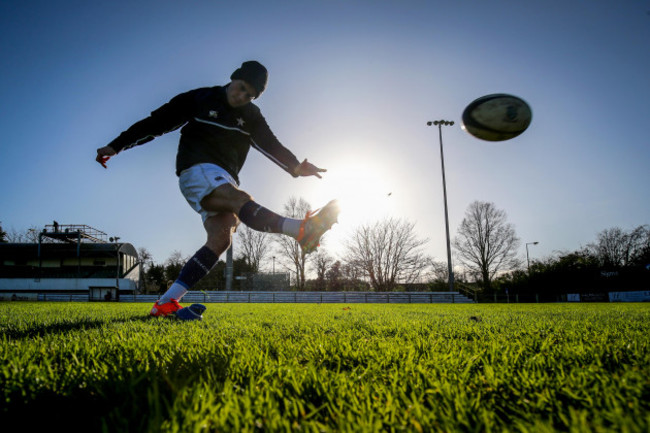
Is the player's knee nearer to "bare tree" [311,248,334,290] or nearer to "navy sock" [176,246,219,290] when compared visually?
"navy sock" [176,246,219,290]

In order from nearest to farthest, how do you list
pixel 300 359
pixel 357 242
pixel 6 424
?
1. pixel 6 424
2. pixel 300 359
3. pixel 357 242

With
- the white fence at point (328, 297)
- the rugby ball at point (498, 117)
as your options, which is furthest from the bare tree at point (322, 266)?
the rugby ball at point (498, 117)

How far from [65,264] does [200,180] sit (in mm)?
50593

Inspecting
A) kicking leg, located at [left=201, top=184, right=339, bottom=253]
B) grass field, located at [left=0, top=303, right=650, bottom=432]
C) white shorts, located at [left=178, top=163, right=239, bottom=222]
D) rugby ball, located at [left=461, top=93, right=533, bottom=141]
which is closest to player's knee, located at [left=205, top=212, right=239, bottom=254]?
white shorts, located at [left=178, top=163, right=239, bottom=222]

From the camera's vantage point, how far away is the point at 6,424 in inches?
36.6

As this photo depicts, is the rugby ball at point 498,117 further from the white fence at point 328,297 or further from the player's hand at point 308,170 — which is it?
the white fence at point 328,297

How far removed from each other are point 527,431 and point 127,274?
49.9 metres

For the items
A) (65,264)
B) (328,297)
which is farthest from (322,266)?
(65,264)

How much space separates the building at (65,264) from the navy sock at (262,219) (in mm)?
42202

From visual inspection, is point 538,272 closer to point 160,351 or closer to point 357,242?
point 357,242

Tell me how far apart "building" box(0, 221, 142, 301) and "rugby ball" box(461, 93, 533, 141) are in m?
42.4

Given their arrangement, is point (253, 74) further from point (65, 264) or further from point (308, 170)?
point (65, 264)

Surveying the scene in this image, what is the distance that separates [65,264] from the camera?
42281 mm

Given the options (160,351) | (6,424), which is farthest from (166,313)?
(6,424)
